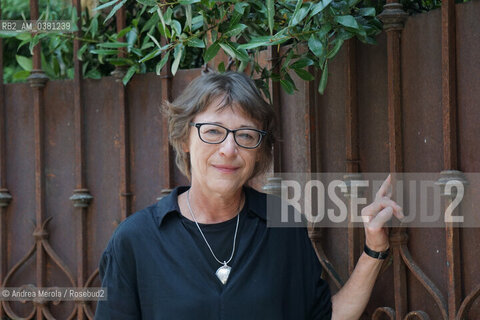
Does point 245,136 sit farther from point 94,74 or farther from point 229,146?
point 94,74

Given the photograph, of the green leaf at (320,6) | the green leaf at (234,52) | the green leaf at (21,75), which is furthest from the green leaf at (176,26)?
the green leaf at (21,75)

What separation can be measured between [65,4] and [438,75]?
221 centimetres

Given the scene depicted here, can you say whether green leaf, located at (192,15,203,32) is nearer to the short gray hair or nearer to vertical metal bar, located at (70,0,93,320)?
the short gray hair

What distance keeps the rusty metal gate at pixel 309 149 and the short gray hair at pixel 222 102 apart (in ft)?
1.02

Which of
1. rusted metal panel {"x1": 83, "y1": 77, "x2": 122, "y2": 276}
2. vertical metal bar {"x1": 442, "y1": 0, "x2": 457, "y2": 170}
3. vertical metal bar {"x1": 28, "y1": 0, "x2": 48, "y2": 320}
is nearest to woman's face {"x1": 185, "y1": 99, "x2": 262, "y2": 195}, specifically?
vertical metal bar {"x1": 442, "y1": 0, "x2": 457, "y2": 170}

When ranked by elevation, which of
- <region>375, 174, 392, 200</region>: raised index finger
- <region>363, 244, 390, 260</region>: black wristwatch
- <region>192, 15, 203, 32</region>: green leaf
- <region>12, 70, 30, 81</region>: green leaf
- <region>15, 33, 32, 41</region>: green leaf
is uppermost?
<region>15, 33, 32, 41</region>: green leaf

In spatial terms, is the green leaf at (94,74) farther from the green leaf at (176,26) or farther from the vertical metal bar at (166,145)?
the green leaf at (176,26)

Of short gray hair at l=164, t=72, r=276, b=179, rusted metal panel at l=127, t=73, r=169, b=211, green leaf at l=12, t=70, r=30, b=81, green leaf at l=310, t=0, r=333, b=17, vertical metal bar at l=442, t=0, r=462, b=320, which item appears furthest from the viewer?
green leaf at l=12, t=70, r=30, b=81

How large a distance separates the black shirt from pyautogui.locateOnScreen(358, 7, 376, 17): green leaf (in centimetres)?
71

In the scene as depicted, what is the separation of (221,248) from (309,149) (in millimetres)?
539

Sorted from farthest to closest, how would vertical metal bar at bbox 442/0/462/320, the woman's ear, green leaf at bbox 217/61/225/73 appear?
1. green leaf at bbox 217/61/225/73
2. the woman's ear
3. vertical metal bar at bbox 442/0/462/320

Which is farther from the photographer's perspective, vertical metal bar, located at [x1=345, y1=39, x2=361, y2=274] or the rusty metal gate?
vertical metal bar, located at [x1=345, y1=39, x2=361, y2=274]

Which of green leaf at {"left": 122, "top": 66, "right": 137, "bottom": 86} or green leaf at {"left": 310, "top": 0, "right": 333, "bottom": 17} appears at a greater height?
green leaf at {"left": 310, "top": 0, "right": 333, "bottom": 17}

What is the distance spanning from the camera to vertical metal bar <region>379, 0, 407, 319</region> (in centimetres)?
215
